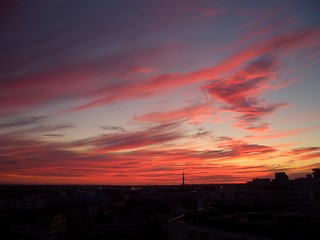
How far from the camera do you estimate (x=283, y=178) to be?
147250 mm

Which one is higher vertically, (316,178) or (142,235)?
(316,178)

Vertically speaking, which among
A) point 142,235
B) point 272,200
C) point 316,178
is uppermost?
point 316,178

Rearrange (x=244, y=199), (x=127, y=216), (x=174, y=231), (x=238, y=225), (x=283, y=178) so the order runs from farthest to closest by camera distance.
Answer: (x=283, y=178) < (x=244, y=199) < (x=127, y=216) < (x=174, y=231) < (x=238, y=225)

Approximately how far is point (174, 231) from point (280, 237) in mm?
29880

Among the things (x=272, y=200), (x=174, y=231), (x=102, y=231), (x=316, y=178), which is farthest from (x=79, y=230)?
(x=316, y=178)

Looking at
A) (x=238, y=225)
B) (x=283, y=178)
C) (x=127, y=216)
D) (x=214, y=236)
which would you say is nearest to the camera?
(x=238, y=225)

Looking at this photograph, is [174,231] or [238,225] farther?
[174,231]

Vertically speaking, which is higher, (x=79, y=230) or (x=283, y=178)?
(x=283, y=178)

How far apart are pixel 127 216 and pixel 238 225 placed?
67.7m

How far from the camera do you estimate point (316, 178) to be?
127 meters

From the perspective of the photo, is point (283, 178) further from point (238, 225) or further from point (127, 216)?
point (238, 225)

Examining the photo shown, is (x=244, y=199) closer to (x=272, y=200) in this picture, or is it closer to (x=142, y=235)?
(x=272, y=200)

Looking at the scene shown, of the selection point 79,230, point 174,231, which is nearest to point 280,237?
point 174,231

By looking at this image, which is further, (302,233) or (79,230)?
(79,230)
